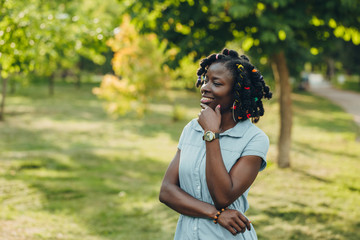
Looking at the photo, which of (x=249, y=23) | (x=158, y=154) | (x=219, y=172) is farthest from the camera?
(x=158, y=154)

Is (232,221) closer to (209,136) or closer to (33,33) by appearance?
(209,136)

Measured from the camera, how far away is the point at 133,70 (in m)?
19.2

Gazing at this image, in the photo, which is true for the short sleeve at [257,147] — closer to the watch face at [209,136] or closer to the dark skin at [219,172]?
the dark skin at [219,172]

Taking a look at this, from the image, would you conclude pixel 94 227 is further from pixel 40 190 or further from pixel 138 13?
pixel 138 13

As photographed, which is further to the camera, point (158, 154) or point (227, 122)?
point (158, 154)

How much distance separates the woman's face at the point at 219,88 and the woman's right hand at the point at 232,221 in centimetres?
62

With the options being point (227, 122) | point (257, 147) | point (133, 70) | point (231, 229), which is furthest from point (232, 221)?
point (133, 70)

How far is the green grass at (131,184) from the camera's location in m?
6.40

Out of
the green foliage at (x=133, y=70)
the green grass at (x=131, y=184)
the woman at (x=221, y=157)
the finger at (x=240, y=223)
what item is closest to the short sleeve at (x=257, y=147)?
the woman at (x=221, y=157)

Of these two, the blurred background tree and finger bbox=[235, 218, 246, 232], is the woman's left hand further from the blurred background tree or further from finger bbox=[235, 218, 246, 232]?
the blurred background tree

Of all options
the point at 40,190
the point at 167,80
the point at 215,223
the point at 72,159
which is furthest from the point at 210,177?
the point at 167,80

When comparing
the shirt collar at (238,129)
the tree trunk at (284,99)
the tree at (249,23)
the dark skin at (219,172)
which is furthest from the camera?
the tree trunk at (284,99)

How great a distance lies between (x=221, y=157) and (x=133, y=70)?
17.4 metres

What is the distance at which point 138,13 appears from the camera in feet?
26.8
